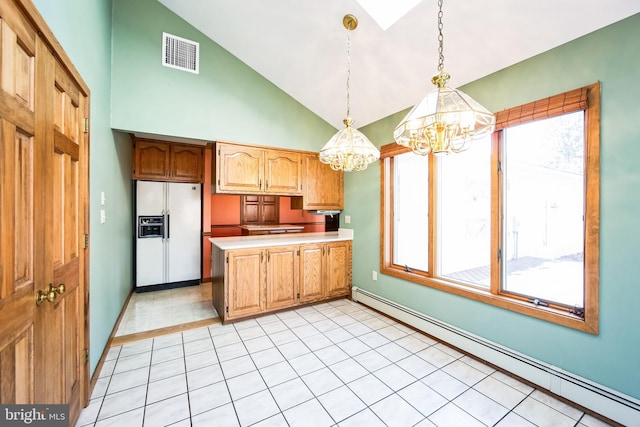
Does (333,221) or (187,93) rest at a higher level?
(187,93)

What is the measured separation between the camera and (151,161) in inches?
161

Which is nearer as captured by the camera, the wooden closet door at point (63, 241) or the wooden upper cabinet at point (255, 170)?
the wooden closet door at point (63, 241)

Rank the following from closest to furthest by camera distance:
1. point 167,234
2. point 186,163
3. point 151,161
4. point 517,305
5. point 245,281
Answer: point 517,305 < point 245,281 < point 151,161 < point 167,234 < point 186,163

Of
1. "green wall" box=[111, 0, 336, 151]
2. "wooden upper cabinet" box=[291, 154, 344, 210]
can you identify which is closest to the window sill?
"wooden upper cabinet" box=[291, 154, 344, 210]

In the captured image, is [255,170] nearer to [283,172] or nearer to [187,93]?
[283,172]

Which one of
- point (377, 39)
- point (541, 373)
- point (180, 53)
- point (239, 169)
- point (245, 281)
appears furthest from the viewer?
point (239, 169)

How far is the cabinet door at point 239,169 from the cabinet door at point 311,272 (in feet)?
3.46

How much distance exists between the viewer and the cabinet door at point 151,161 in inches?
158

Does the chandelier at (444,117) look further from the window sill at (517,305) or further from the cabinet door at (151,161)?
the cabinet door at (151,161)

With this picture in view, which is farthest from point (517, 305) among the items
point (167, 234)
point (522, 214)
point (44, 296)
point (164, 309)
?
point (167, 234)

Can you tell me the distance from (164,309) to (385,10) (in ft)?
13.5

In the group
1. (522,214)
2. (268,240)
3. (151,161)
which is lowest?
(268,240)

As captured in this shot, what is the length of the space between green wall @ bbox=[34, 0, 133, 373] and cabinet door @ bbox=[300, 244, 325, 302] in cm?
202

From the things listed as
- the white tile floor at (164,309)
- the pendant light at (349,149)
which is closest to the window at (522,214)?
the pendant light at (349,149)
